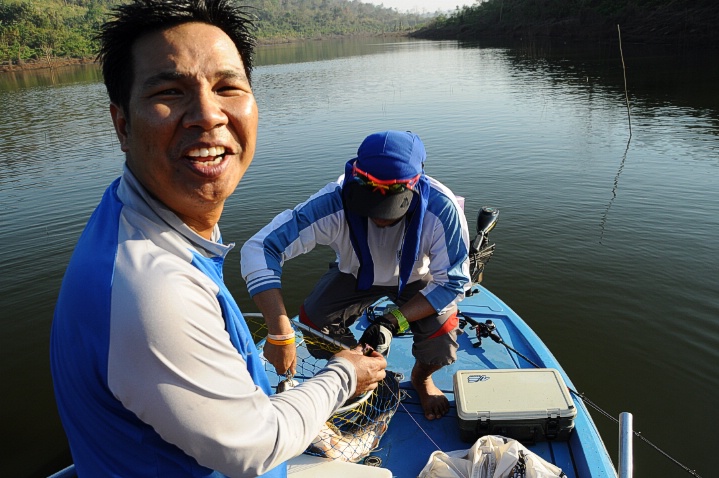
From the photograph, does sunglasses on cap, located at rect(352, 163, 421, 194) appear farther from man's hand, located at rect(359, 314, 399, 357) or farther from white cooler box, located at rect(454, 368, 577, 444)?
white cooler box, located at rect(454, 368, 577, 444)

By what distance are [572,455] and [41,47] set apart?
69953 millimetres

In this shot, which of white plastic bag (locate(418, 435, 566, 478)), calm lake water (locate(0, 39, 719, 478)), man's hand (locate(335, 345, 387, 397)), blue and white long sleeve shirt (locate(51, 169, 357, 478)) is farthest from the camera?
calm lake water (locate(0, 39, 719, 478))

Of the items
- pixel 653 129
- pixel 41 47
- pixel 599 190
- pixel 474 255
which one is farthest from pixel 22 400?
pixel 41 47

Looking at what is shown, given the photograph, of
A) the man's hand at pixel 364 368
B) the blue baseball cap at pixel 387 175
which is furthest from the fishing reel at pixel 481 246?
the man's hand at pixel 364 368

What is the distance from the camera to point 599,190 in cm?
1031

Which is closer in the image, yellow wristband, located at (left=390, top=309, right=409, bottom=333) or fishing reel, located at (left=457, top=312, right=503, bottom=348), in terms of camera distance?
yellow wristband, located at (left=390, top=309, right=409, bottom=333)

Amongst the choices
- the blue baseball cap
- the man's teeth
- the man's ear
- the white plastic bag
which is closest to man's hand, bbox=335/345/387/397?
the man's teeth

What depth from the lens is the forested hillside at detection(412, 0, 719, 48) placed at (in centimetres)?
3316

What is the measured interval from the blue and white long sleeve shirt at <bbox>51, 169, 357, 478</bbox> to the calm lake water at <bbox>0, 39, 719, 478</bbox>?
4554mm

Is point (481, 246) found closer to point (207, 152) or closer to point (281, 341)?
point (281, 341)

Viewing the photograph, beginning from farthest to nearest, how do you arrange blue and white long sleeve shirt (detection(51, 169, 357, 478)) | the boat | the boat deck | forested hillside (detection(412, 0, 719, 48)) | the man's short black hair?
forested hillside (detection(412, 0, 719, 48)), the boat deck, the boat, the man's short black hair, blue and white long sleeve shirt (detection(51, 169, 357, 478))

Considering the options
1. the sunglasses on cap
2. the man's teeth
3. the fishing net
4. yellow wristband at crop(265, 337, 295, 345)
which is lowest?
the fishing net

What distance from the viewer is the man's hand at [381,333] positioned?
3.33 meters

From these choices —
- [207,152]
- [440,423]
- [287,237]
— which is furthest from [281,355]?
[207,152]
